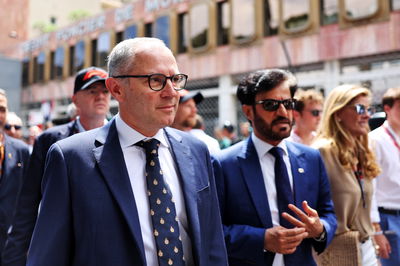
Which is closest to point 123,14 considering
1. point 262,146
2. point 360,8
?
point 360,8

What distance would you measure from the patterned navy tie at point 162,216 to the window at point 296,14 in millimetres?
14998

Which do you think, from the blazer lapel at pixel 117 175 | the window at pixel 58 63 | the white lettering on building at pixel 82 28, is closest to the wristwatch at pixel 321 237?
the blazer lapel at pixel 117 175

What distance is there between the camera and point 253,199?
238 centimetres

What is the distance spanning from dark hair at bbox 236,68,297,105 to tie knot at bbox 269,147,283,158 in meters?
0.32

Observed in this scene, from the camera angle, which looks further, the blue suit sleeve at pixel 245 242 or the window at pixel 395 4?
the window at pixel 395 4

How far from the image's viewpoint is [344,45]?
14781 millimetres

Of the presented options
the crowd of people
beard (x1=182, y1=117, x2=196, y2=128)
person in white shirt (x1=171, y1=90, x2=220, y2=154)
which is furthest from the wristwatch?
beard (x1=182, y1=117, x2=196, y2=128)

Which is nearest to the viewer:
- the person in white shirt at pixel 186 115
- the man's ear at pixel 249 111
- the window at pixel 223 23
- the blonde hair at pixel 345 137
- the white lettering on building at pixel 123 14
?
the man's ear at pixel 249 111

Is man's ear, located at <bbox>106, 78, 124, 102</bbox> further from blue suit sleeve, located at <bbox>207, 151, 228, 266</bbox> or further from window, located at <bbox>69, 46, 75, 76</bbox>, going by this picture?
window, located at <bbox>69, 46, 75, 76</bbox>

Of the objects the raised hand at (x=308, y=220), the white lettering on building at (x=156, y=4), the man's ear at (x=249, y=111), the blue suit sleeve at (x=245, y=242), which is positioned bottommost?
the blue suit sleeve at (x=245, y=242)

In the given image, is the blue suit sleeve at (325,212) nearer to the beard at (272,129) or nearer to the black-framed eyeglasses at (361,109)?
the beard at (272,129)

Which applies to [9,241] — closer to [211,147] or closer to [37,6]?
[211,147]

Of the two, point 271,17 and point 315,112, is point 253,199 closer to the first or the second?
point 315,112

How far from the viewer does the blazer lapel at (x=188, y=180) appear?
173 cm
